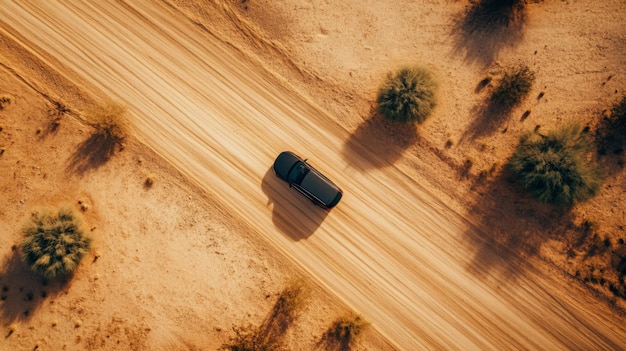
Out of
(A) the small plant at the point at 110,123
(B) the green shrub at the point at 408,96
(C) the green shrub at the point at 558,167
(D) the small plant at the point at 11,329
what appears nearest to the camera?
(C) the green shrub at the point at 558,167

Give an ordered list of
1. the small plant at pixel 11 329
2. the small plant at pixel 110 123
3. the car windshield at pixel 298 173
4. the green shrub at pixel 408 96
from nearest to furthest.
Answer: the small plant at pixel 11 329
the green shrub at pixel 408 96
the car windshield at pixel 298 173
the small plant at pixel 110 123

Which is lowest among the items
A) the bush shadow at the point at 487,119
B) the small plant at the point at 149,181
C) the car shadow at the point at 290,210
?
the small plant at the point at 149,181

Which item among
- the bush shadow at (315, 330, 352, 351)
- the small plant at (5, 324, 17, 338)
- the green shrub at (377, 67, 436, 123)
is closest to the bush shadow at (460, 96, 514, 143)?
the green shrub at (377, 67, 436, 123)

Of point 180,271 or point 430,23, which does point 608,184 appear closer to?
point 430,23

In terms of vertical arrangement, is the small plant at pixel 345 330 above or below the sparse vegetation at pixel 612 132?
below

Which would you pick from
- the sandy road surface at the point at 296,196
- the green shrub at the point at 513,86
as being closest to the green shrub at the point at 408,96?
the sandy road surface at the point at 296,196

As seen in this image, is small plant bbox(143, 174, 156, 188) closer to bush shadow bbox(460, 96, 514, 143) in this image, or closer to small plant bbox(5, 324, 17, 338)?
small plant bbox(5, 324, 17, 338)

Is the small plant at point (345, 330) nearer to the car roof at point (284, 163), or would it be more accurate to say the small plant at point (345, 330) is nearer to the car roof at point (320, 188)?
→ the car roof at point (320, 188)

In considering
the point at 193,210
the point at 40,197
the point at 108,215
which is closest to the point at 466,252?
the point at 193,210
